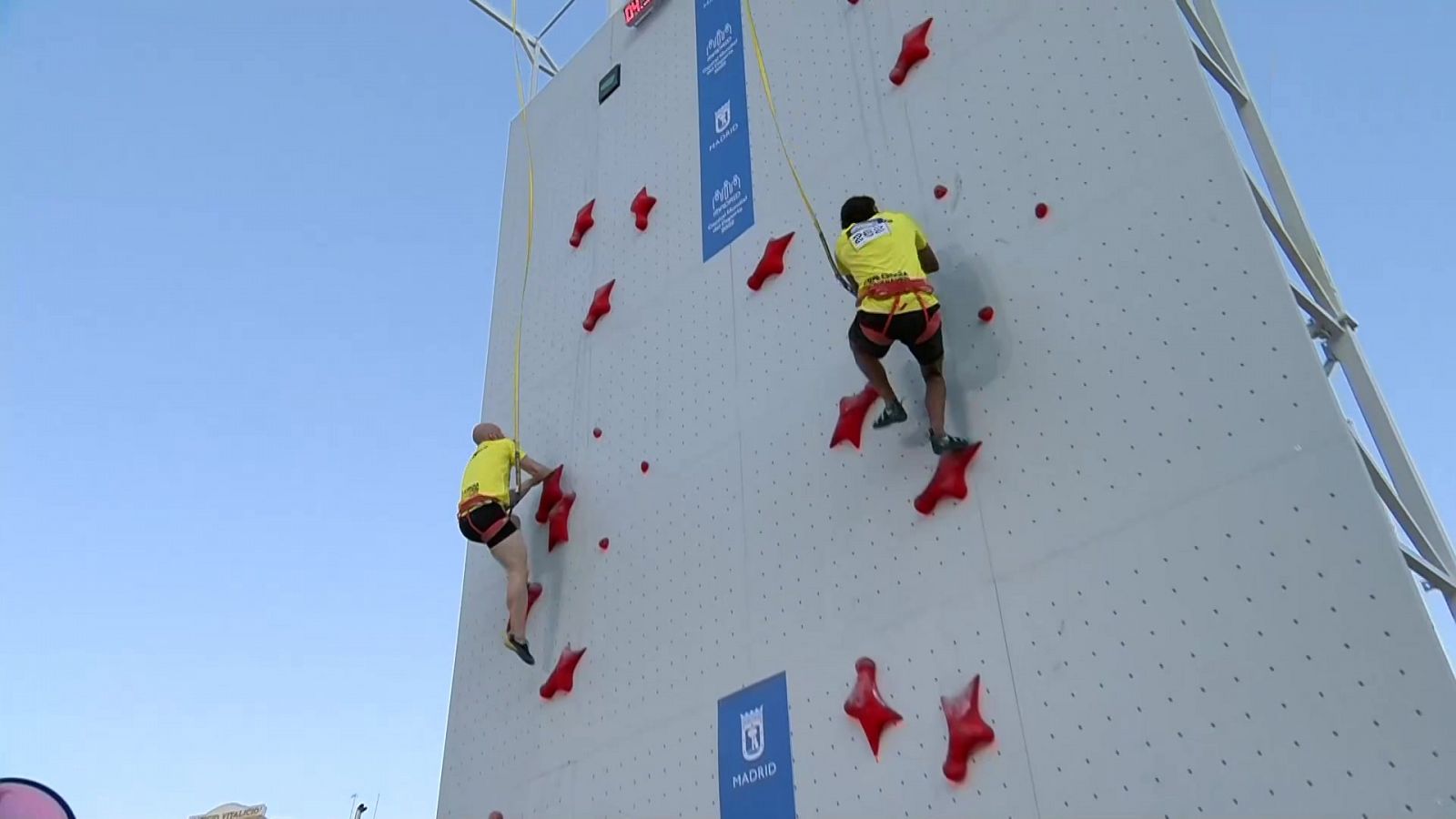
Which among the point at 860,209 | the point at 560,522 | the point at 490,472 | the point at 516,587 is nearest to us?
the point at 860,209

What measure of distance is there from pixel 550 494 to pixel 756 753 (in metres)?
1.52

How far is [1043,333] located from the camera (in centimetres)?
286

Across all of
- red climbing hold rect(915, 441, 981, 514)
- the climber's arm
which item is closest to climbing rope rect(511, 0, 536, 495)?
the climber's arm

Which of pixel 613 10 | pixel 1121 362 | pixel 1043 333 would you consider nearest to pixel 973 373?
pixel 1043 333

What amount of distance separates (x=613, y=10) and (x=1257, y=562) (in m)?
4.46

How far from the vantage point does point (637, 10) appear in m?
5.32

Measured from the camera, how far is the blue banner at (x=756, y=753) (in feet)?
9.75

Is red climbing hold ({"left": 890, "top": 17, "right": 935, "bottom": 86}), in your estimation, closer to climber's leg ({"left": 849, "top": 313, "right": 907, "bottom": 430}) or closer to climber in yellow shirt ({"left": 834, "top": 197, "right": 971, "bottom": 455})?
climber in yellow shirt ({"left": 834, "top": 197, "right": 971, "bottom": 455})

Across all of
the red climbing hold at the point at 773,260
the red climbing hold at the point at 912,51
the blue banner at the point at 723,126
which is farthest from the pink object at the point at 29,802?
the red climbing hold at the point at 912,51

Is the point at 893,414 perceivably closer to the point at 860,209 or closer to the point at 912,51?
the point at 860,209

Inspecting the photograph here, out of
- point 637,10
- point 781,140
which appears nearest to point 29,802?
point 781,140

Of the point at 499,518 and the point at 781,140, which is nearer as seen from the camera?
the point at 499,518

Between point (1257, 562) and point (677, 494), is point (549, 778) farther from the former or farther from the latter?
point (1257, 562)

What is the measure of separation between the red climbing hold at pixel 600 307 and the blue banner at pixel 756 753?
71.3 inches
